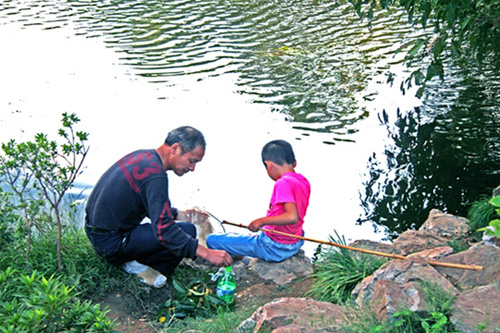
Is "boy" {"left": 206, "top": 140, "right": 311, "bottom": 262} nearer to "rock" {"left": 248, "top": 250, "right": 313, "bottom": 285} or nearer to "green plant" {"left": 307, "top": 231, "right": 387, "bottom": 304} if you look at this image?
"rock" {"left": 248, "top": 250, "right": 313, "bottom": 285}

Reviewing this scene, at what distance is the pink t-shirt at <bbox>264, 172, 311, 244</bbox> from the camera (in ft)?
14.0

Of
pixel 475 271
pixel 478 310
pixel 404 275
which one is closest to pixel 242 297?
pixel 404 275

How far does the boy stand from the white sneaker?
1.91 ft

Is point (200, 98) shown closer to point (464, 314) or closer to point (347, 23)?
point (347, 23)

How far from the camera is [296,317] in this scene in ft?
10.3

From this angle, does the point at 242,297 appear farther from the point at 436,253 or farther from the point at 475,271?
the point at 475,271

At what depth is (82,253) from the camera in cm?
434

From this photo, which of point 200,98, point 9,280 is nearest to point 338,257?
point 9,280

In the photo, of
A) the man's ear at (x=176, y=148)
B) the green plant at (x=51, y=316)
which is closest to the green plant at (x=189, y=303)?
the man's ear at (x=176, y=148)

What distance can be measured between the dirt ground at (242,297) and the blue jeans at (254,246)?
19 cm

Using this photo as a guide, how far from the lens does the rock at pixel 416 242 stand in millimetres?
4424

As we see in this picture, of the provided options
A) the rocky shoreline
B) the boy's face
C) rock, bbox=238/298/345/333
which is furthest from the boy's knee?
rock, bbox=238/298/345/333

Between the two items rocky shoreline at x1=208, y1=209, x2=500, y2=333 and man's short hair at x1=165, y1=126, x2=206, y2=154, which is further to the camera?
man's short hair at x1=165, y1=126, x2=206, y2=154

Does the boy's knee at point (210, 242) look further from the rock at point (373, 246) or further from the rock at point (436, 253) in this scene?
the rock at point (436, 253)
